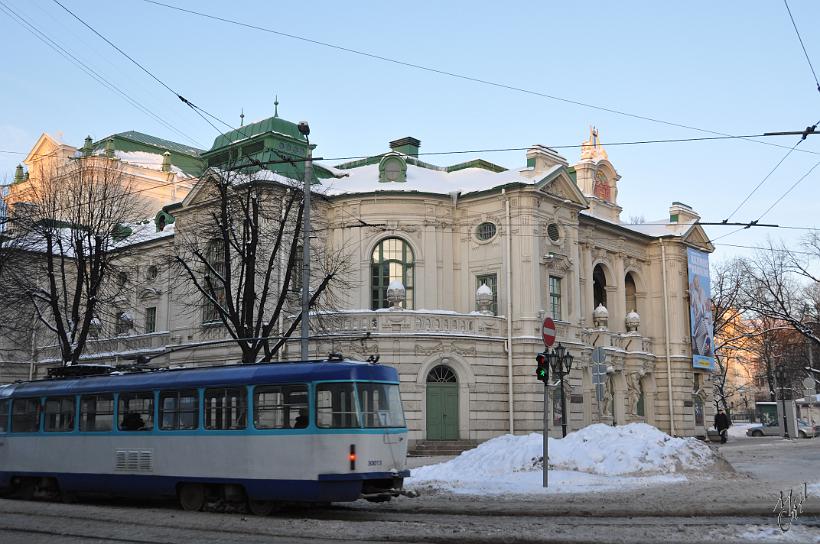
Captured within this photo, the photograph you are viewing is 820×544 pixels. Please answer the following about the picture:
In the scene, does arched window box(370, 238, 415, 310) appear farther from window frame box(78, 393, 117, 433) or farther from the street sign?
window frame box(78, 393, 117, 433)

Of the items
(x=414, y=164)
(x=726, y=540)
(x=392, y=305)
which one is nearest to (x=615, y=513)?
(x=726, y=540)

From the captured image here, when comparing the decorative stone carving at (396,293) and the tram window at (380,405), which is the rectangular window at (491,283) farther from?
the tram window at (380,405)

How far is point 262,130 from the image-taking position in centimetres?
3994

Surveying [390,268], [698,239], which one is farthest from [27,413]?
[698,239]

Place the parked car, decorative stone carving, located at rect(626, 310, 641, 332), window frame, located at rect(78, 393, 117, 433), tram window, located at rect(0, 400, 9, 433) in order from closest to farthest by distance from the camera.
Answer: window frame, located at rect(78, 393, 117, 433)
tram window, located at rect(0, 400, 9, 433)
decorative stone carving, located at rect(626, 310, 641, 332)
the parked car

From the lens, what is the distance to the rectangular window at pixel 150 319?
42562 millimetres

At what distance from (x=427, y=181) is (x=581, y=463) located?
19.6 m

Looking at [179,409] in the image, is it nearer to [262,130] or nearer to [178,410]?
[178,410]

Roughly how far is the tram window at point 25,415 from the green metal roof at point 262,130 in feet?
70.3

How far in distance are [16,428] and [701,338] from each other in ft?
120

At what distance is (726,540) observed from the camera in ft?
36.2

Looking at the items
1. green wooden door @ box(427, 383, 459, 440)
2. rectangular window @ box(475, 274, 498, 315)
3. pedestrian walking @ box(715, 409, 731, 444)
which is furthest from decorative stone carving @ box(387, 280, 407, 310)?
pedestrian walking @ box(715, 409, 731, 444)

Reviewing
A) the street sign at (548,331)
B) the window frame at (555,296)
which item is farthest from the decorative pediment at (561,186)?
the street sign at (548,331)

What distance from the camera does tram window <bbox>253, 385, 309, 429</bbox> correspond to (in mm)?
14492
